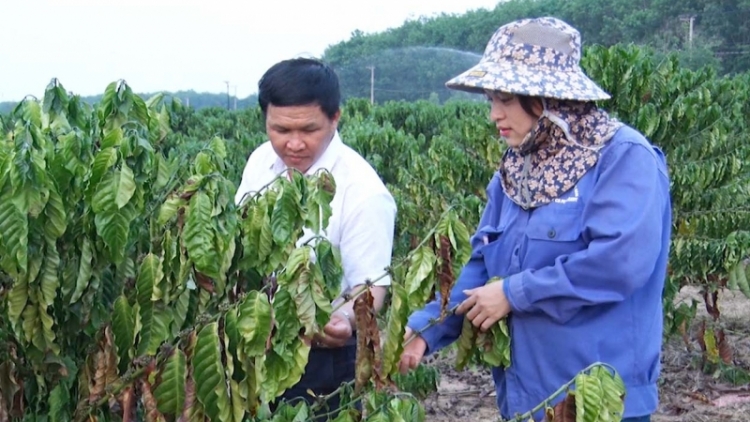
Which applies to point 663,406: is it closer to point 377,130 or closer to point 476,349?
point 377,130

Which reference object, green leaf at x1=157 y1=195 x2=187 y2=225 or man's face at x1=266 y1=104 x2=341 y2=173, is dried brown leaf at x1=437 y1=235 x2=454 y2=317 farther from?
man's face at x1=266 y1=104 x2=341 y2=173

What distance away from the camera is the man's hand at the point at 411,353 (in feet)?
7.95

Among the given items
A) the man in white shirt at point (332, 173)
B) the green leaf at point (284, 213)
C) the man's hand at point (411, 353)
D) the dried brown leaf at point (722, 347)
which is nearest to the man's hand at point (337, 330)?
the man in white shirt at point (332, 173)

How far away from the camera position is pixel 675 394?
5.99 metres

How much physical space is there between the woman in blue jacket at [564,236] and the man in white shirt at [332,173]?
0.21 m

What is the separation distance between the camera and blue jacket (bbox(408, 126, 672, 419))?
224 cm

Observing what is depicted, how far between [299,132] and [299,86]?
117 millimetres

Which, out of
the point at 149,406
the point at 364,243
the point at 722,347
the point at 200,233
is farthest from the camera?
the point at 722,347

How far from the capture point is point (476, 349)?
2498 millimetres

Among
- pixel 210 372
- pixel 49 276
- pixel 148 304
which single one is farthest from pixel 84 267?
pixel 210 372

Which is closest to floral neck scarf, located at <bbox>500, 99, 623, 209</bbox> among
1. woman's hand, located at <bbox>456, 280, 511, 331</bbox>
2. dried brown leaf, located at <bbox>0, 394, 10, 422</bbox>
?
woman's hand, located at <bbox>456, 280, 511, 331</bbox>

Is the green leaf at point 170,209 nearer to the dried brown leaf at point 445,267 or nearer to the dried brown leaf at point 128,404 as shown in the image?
the dried brown leaf at point 128,404

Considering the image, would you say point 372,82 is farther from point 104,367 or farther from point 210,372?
point 210,372

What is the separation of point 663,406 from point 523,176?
376cm
